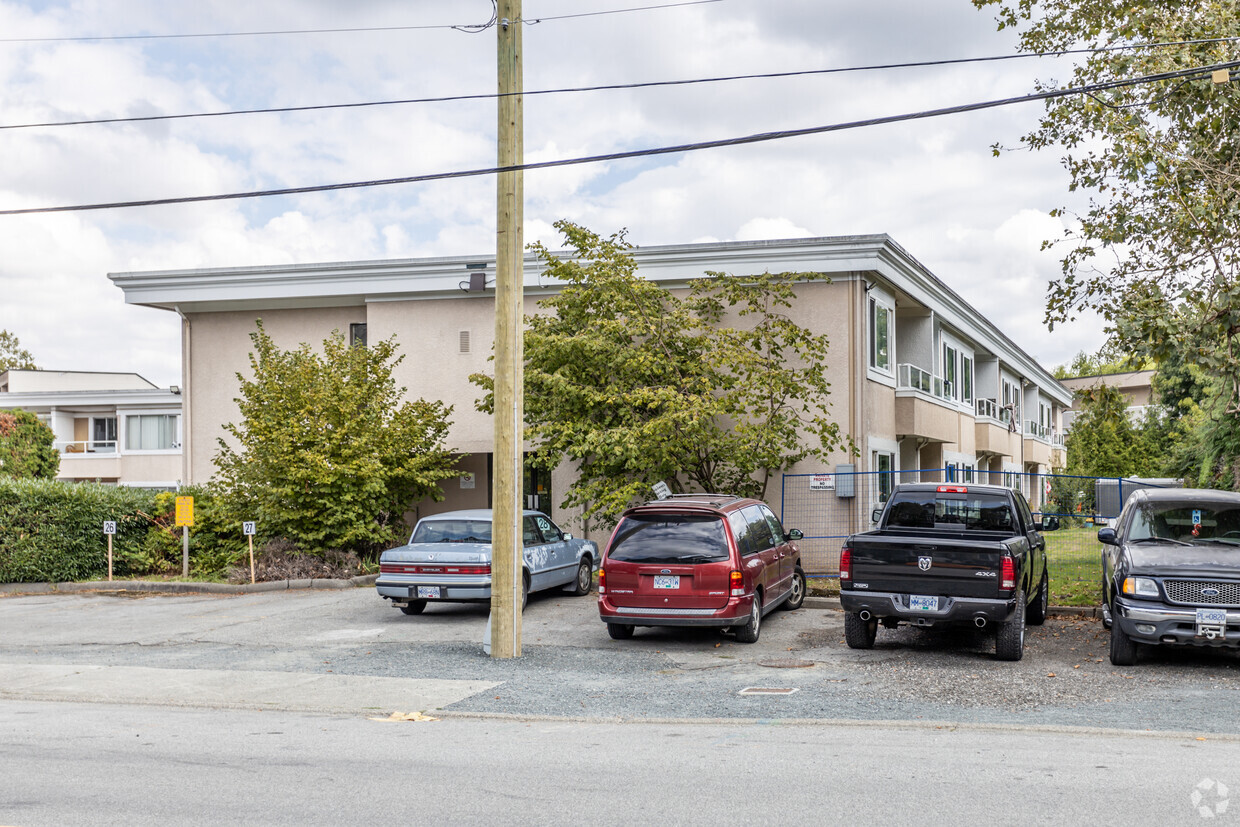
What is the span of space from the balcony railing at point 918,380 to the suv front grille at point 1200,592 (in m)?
13.3

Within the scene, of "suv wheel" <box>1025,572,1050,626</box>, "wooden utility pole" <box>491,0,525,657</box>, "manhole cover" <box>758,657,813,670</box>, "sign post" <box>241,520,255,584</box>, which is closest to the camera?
"manhole cover" <box>758,657,813,670</box>

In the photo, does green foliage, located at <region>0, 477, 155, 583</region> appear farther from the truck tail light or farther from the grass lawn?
the truck tail light

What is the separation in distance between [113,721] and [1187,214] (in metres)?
13.4

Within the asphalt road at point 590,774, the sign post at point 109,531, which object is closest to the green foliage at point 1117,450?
the sign post at point 109,531

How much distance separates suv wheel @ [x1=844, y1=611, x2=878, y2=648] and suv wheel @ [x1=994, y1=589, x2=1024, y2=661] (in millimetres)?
1397

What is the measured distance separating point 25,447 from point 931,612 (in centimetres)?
3705

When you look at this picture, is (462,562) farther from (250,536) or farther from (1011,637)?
(1011,637)

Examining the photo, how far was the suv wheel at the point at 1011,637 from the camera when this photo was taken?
11945 mm

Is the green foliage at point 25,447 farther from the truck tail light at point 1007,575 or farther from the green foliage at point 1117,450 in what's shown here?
the green foliage at point 1117,450

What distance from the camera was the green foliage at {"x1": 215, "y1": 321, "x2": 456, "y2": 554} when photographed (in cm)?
2056

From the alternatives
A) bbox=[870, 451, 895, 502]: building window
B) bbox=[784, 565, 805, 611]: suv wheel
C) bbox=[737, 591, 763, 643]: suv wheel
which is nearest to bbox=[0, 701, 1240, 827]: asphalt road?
bbox=[737, 591, 763, 643]: suv wheel

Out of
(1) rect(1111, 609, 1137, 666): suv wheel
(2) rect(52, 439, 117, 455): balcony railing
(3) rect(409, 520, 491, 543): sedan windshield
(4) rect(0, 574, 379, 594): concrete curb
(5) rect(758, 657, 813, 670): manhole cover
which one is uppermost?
(2) rect(52, 439, 117, 455): balcony railing

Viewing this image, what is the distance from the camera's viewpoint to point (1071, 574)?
19.9 m

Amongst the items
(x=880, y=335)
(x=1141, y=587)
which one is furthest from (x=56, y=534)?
(x=1141, y=587)
